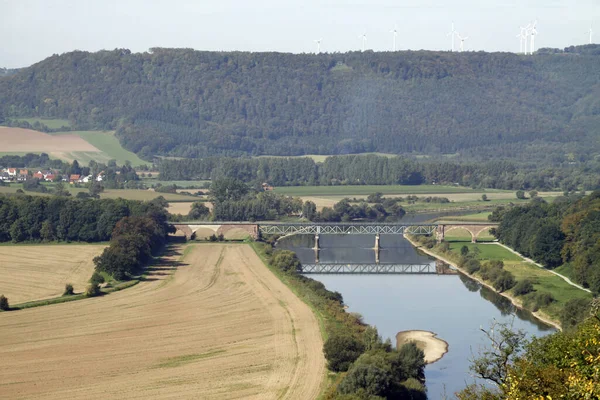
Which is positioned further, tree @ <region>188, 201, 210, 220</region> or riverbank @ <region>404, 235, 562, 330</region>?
tree @ <region>188, 201, 210, 220</region>

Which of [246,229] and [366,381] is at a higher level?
[366,381]

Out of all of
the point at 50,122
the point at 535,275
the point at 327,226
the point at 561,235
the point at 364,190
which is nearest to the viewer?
the point at 535,275

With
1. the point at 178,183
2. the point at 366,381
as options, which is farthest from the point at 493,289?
the point at 178,183

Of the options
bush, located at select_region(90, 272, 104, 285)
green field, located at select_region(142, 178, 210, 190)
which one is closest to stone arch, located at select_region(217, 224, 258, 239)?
bush, located at select_region(90, 272, 104, 285)

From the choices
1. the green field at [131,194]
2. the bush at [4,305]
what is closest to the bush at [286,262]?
the bush at [4,305]

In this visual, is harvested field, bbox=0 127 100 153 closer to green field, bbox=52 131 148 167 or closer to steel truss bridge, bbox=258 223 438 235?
green field, bbox=52 131 148 167

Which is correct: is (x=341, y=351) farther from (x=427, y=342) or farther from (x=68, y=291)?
(x=68, y=291)
